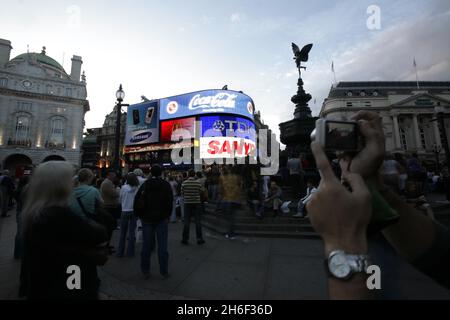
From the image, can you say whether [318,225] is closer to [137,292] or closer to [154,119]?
[137,292]

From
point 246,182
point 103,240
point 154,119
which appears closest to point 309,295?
point 103,240

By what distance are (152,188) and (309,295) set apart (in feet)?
11.4

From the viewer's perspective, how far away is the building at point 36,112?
3809 centimetres

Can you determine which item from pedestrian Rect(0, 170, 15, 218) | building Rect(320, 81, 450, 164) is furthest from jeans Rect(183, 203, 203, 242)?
building Rect(320, 81, 450, 164)

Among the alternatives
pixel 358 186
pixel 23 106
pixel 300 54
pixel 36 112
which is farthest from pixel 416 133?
pixel 23 106

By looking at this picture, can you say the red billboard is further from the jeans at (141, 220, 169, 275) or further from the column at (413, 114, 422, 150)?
the column at (413, 114, 422, 150)

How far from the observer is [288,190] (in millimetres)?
10078

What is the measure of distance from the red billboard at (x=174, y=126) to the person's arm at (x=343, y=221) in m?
30.4

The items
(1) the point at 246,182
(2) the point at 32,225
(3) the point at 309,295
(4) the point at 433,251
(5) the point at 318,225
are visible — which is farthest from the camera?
(1) the point at 246,182

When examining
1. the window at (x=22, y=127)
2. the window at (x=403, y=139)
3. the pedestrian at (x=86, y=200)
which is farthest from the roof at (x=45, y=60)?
the window at (x=403, y=139)

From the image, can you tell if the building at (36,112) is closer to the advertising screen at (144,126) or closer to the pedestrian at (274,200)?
the advertising screen at (144,126)

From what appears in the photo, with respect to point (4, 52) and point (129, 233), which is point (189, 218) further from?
point (4, 52)

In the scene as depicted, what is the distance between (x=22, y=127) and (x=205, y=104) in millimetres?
35416

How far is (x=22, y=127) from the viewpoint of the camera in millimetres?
39156
